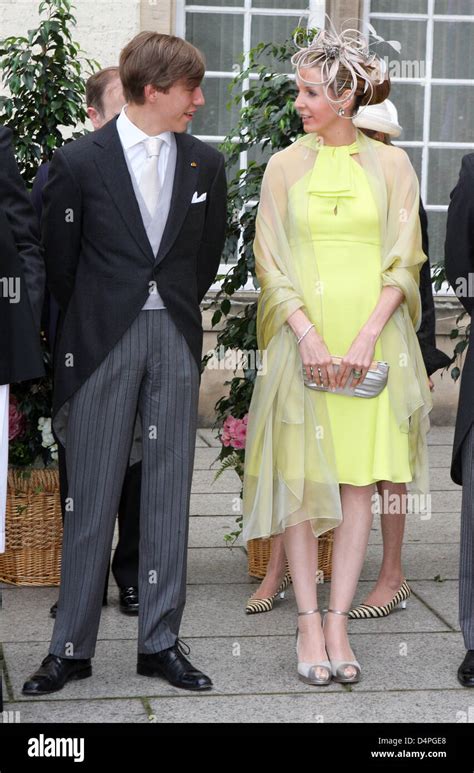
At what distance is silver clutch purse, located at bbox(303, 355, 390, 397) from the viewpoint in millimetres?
4387

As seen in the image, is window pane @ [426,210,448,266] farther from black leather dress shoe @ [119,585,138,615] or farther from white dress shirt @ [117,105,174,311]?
white dress shirt @ [117,105,174,311]

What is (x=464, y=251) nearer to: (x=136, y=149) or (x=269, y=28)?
(x=136, y=149)

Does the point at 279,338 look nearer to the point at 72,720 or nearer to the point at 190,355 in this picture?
the point at 190,355

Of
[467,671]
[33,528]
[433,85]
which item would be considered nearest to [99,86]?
[33,528]

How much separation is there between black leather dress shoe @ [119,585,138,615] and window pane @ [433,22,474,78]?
18.6ft

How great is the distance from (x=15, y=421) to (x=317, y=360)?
1.56m

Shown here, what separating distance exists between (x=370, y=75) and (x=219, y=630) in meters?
2.04

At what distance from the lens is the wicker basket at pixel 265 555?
553 centimetres

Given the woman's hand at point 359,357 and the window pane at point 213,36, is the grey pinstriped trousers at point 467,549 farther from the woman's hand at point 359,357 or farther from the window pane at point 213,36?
the window pane at point 213,36

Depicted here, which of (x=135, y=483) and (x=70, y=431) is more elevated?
(x=70, y=431)

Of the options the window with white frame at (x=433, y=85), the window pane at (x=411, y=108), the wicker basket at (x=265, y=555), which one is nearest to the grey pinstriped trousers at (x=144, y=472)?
the wicker basket at (x=265, y=555)

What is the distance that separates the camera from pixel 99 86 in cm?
505

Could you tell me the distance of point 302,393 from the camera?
4.44 meters
